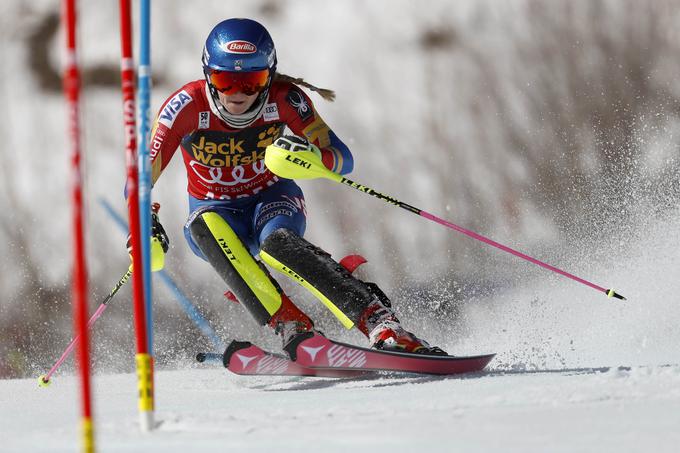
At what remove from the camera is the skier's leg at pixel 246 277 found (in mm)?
3949

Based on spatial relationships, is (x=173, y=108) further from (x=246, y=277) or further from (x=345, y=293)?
(x=345, y=293)

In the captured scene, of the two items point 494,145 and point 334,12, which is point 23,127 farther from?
point 494,145

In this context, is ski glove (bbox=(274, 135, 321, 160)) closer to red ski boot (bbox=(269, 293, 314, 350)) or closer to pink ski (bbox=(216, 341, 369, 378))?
red ski boot (bbox=(269, 293, 314, 350))

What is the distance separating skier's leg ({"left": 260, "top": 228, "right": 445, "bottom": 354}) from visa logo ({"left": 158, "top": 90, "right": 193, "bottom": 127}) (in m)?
0.66

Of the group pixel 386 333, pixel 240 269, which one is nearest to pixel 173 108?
pixel 240 269

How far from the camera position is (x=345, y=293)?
378cm

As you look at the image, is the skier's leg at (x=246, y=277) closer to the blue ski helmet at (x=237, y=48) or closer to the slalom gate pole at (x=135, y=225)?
the blue ski helmet at (x=237, y=48)

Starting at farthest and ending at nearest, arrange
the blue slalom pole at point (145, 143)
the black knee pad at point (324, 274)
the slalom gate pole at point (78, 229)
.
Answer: the black knee pad at point (324, 274), the blue slalom pole at point (145, 143), the slalom gate pole at point (78, 229)

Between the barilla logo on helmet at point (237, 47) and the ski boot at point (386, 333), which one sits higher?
the barilla logo on helmet at point (237, 47)

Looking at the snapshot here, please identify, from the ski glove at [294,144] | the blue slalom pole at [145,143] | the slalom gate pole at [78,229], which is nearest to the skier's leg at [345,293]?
the ski glove at [294,144]

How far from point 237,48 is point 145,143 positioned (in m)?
1.37

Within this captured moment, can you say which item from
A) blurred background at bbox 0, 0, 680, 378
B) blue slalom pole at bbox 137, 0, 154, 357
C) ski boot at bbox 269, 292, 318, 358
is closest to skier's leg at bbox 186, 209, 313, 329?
ski boot at bbox 269, 292, 318, 358

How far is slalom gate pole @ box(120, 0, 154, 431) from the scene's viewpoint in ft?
7.85

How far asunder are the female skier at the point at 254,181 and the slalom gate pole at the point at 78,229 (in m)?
1.64
